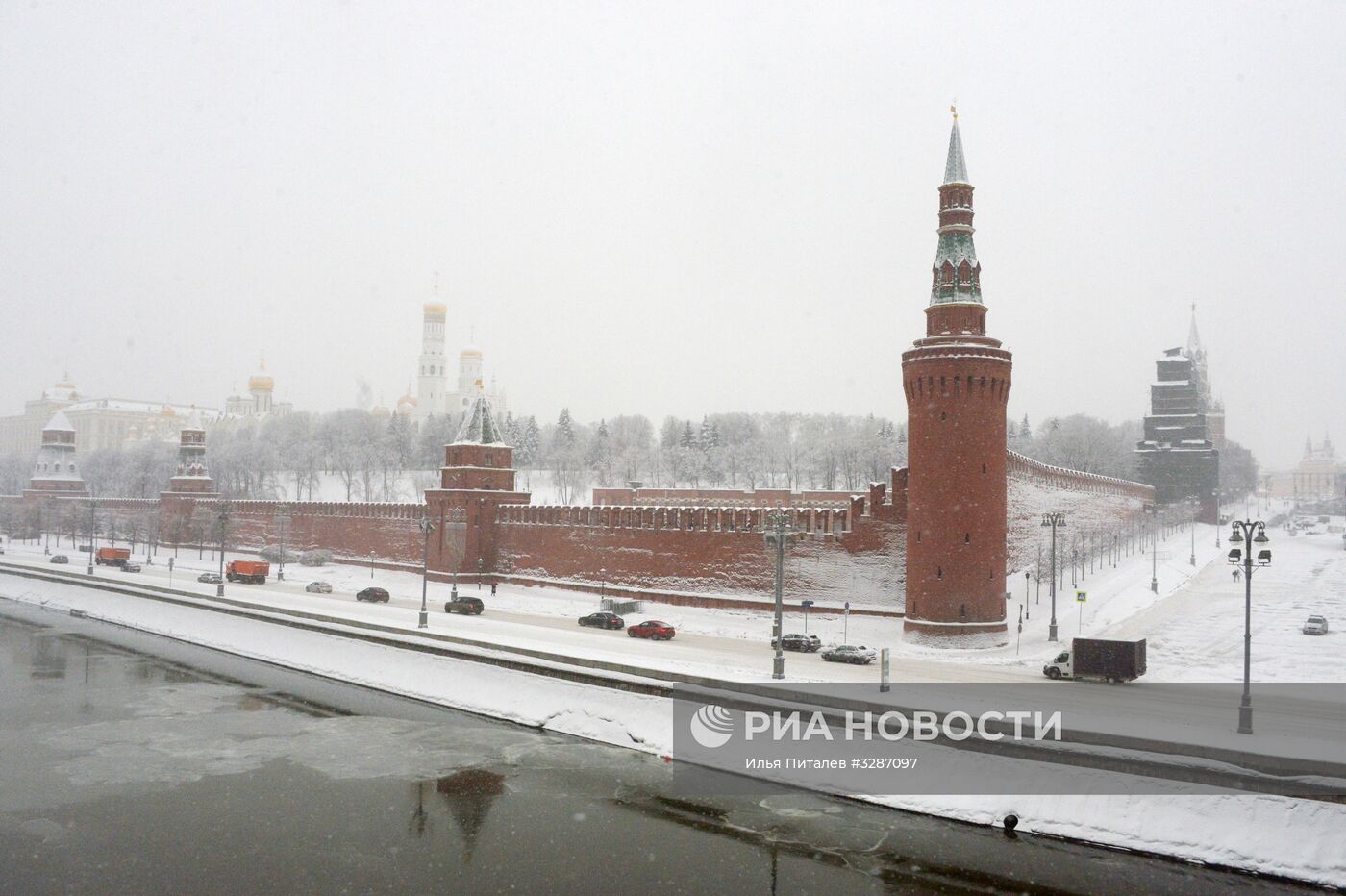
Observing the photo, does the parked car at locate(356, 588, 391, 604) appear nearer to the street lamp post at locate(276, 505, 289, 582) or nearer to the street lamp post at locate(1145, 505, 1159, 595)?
the street lamp post at locate(276, 505, 289, 582)

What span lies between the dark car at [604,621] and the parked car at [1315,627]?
25285mm

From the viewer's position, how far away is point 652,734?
20.6 meters

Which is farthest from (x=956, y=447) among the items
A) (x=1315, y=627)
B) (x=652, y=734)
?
(x=652, y=734)

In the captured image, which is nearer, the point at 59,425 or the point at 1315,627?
the point at 1315,627

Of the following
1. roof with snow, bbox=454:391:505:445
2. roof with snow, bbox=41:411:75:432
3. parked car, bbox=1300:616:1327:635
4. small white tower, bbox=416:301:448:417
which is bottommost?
parked car, bbox=1300:616:1327:635

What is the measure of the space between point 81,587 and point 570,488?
158ft

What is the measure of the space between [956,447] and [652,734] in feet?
53.7

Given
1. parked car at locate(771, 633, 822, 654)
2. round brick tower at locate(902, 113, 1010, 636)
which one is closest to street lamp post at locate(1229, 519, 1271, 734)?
round brick tower at locate(902, 113, 1010, 636)

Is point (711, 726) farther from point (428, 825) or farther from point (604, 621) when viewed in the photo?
point (604, 621)

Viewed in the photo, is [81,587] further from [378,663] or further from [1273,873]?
[1273,873]

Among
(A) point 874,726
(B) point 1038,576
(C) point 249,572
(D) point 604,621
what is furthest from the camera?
(C) point 249,572

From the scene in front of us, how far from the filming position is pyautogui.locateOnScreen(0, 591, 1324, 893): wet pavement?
13.4 m

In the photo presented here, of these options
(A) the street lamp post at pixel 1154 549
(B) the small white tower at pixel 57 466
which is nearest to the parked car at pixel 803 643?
(A) the street lamp post at pixel 1154 549

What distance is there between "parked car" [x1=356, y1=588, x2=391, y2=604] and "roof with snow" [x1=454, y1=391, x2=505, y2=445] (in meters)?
8.51
